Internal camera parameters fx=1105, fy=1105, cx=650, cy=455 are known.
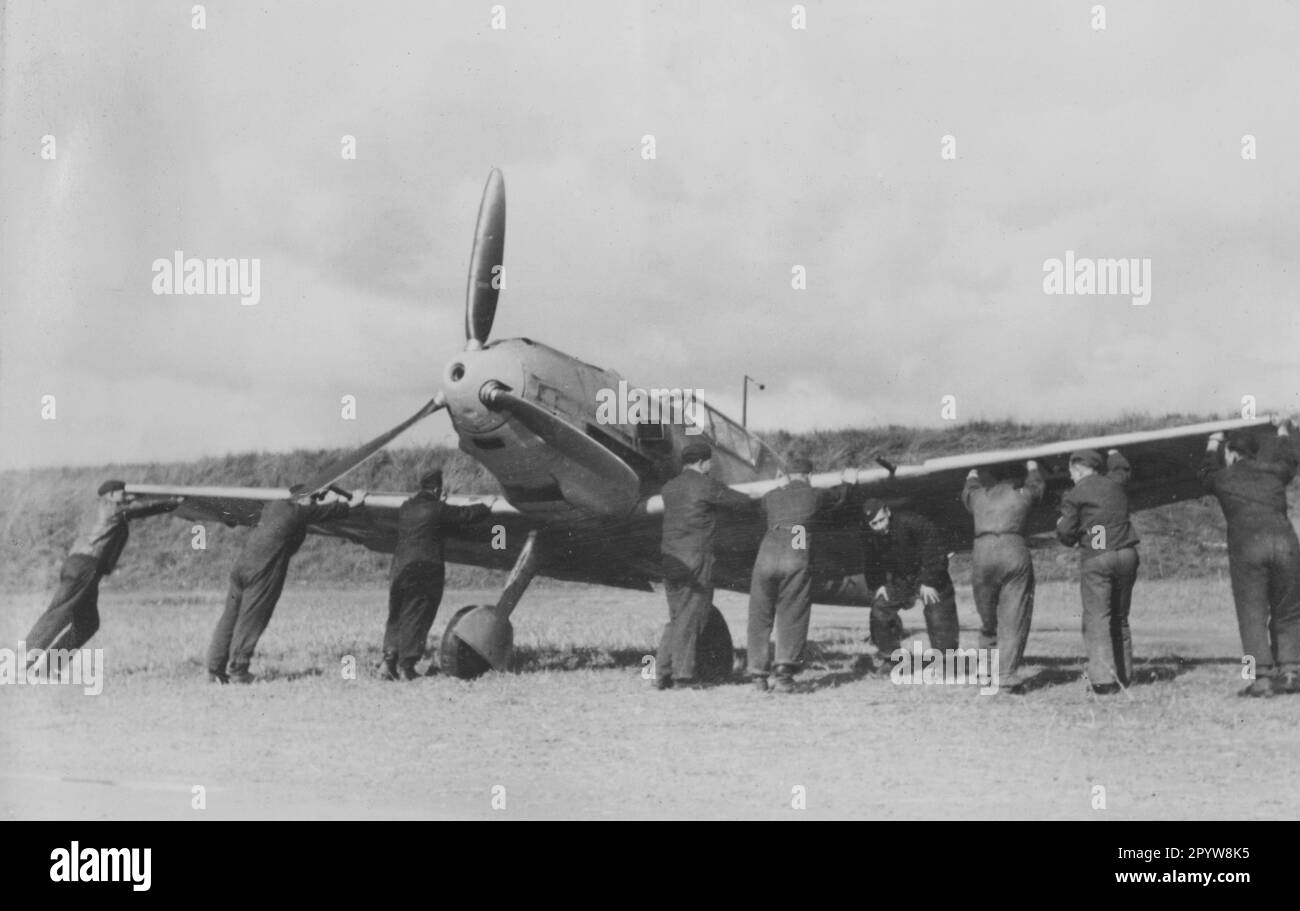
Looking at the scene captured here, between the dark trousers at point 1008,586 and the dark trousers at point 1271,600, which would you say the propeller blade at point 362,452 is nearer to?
the dark trousers at point 1008,586

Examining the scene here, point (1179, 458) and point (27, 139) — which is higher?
point (27, 139)

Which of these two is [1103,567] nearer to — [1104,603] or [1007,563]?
[1104,603]

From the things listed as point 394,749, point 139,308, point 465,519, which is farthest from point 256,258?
point 394,749

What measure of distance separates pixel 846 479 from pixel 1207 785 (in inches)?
152

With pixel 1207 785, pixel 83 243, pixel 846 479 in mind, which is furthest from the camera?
pixel 846 479

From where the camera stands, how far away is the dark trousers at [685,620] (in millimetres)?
8352

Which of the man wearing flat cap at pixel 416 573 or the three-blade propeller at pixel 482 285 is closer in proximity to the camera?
the three-blade propeller at pixel 482 285

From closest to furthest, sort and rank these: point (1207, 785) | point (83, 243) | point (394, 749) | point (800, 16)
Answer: point (1207, 785) < point (394, 749) < point (800, 16) < point (83, 243)

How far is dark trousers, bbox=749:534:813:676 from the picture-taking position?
812 cm

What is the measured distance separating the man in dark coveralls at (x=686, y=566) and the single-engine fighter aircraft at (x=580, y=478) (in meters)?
0.46

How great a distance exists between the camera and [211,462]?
51.3 feet

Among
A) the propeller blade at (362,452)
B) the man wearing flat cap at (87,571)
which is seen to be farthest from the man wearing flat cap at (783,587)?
the man wearing flat cap at (87,571)

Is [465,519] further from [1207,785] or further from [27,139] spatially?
[1207,785]
